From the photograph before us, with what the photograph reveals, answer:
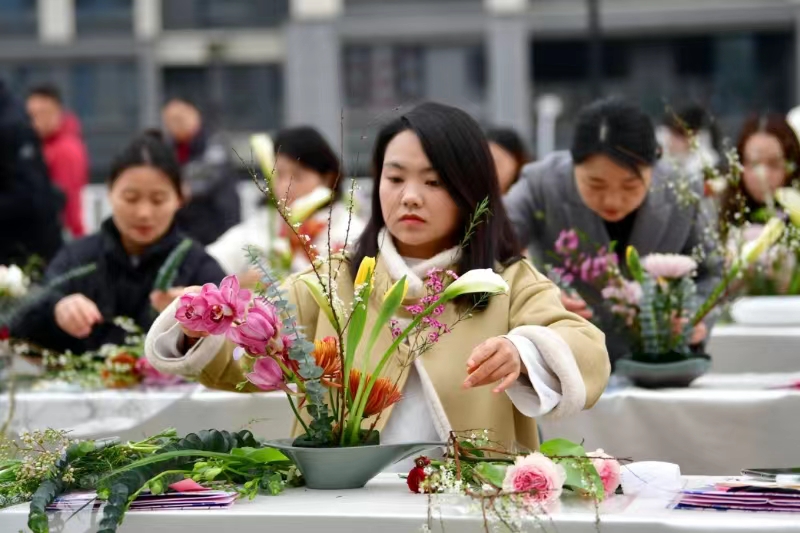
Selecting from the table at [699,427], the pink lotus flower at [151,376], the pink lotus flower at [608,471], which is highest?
the pink lotus flower at [608,471]

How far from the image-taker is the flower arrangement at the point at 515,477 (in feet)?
6.69

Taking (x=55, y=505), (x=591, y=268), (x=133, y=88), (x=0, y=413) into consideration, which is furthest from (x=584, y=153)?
(x=133, y=88)

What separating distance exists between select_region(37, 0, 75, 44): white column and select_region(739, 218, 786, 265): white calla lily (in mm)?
19512

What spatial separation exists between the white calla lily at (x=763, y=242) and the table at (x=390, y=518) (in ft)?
5.39

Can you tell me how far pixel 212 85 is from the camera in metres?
21.6

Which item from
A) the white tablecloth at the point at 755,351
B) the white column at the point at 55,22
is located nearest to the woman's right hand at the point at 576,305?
the white tablecloth at the point at 755,351

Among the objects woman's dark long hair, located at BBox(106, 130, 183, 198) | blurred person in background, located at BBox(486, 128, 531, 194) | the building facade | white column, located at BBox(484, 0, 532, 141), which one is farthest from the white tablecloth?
white column, located at BBox(484, 0, 532, 141)

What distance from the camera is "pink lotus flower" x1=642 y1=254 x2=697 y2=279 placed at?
3668mm

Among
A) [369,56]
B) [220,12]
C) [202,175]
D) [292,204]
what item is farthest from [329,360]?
[220,12]

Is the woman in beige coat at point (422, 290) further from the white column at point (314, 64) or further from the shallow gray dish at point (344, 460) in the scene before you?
the white column at point (314, 64)

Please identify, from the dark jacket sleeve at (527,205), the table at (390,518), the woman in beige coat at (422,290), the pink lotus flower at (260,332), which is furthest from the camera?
the dark jacket sleeve at (527,205)

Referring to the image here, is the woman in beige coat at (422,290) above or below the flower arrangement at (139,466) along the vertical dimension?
above

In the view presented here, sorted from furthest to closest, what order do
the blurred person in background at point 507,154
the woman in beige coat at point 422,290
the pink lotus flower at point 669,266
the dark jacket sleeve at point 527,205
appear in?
the blurred person in background at point 507,154 < the dark jacket sleeve at point 527,205 < the pink lotus flower at point 669,266 < the woman in beige coat at point 422,290

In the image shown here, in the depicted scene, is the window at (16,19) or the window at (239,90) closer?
the window at (239,90)
